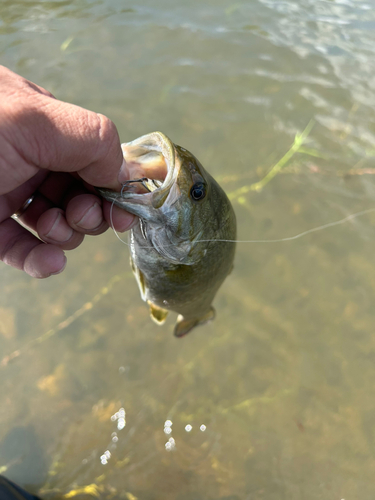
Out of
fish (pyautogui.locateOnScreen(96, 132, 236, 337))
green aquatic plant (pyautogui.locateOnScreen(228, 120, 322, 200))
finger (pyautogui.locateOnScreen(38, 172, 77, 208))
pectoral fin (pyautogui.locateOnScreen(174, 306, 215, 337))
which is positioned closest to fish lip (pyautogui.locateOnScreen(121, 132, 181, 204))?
fish (pyautogui.locateOnScreen(96, 132, 236, 337))

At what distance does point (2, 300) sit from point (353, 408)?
4.47 meters

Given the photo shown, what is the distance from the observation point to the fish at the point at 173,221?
Result: 183 centimetres

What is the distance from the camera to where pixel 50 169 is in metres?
1.53

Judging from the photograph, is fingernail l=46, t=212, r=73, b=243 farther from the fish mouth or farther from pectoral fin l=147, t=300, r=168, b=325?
pectoral fin l=147, t=300, r=168, b=325

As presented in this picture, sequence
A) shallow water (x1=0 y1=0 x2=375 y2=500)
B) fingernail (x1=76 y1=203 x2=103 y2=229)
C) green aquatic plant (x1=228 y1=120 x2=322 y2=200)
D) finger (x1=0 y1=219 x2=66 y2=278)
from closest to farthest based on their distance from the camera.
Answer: fingernail (x1=76 y1=203 x2=103 y2=229) → finger (x1=0 y1=219 x2=66 y2=278) → shallow water (x1=0 y1=0 x2=375 y2=500) → green aquatic plant (x1=228 y1=120 x2=322 y2=200)

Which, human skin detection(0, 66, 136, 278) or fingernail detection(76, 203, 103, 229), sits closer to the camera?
human skin detection(0, 66, 136, 278)

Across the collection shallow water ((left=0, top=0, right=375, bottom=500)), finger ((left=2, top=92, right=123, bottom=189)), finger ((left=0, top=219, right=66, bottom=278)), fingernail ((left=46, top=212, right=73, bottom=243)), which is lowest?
shallow water ((left=0, top=0, right=375, bottom=500))

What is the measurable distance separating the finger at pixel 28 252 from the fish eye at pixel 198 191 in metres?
1.00

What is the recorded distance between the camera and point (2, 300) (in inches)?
159

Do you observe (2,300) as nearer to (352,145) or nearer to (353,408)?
(353,408)

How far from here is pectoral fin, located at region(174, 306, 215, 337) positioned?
3516mm

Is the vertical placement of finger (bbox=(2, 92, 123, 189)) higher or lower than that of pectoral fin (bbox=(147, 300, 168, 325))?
higher

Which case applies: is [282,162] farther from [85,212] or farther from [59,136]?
[59,136]

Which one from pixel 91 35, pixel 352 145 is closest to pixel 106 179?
pixel 352 145
